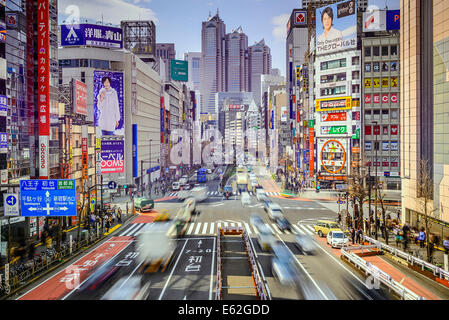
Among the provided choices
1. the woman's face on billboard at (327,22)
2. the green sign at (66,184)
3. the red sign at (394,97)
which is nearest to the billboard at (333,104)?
the red sign at (394,97)

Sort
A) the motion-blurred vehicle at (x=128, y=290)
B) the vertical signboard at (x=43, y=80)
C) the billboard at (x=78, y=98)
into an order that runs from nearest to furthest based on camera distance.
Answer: the motion-blurred vehicle at (x=128, y=290), the vertical signboard at (x=43, y=80), the billboard at (x=78, y=98)

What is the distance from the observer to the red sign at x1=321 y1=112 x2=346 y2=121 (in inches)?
2564

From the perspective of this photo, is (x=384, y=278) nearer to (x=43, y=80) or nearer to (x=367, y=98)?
(x=43, y=80)

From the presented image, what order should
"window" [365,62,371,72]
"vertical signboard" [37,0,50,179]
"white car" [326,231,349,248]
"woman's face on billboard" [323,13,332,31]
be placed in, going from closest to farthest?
1. "white car" [326,231,349,248]
2. "vertical signboard" [37,0,50,179]
3. "window" [365,62,371,72]
4. "woman's face on billboard" [323,13,332,31]

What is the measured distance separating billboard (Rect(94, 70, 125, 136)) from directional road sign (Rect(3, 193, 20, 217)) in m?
42.4

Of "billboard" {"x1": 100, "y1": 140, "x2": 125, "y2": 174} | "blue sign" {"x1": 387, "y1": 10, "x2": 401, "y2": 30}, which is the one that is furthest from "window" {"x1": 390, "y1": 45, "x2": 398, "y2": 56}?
"billboard" {"x1": 100, "y1": 140, "x2": 125, "y2": 174}

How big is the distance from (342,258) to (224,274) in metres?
8.48

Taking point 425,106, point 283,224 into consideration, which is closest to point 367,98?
point 425,106

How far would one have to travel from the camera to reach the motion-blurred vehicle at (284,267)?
18.5 m

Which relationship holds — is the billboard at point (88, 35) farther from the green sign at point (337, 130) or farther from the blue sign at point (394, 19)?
the blue sign at point (394, 19)

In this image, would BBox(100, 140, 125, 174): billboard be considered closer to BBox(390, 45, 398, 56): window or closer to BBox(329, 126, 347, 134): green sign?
BBox(329, 126, 347, 134): green sign

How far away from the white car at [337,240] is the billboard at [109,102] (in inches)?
1887

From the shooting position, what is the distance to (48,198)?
2122cm

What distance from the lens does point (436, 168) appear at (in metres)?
25.3
